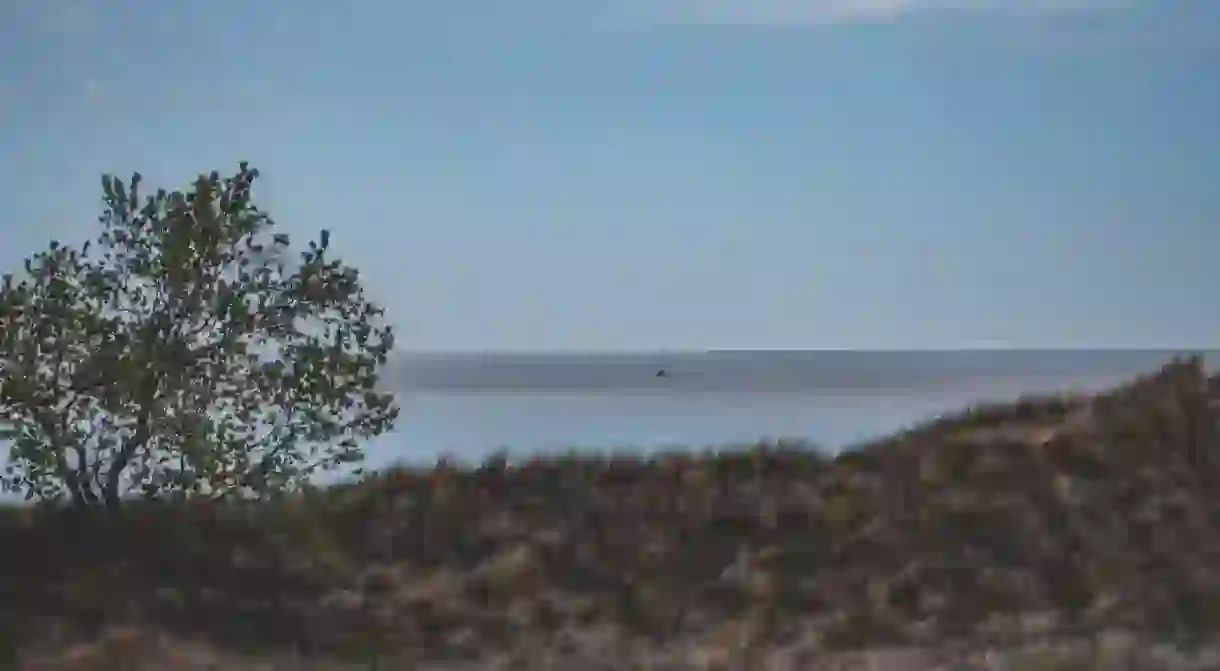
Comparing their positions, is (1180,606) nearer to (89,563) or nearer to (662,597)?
(662,597)

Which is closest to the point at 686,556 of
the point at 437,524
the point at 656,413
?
the point at 437,524

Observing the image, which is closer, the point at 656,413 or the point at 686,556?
the point at 686,556

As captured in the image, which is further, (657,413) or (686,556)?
(657,413)

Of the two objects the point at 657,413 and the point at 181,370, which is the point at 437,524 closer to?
the point at 181,370

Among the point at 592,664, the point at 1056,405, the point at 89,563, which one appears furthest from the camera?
the point at 1056,405

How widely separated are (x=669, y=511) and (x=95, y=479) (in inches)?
201

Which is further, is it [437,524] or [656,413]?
[656,413]

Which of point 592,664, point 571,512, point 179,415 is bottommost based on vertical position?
point 592,664

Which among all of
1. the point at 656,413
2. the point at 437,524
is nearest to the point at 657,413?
the point at 656,413

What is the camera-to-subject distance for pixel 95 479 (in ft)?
42.0

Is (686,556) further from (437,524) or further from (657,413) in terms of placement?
(657,413)

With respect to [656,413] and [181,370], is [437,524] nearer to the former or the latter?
[181,370]

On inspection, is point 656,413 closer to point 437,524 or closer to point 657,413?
point 657,413

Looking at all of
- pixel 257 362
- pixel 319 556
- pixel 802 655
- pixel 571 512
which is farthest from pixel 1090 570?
pixel 257 362
